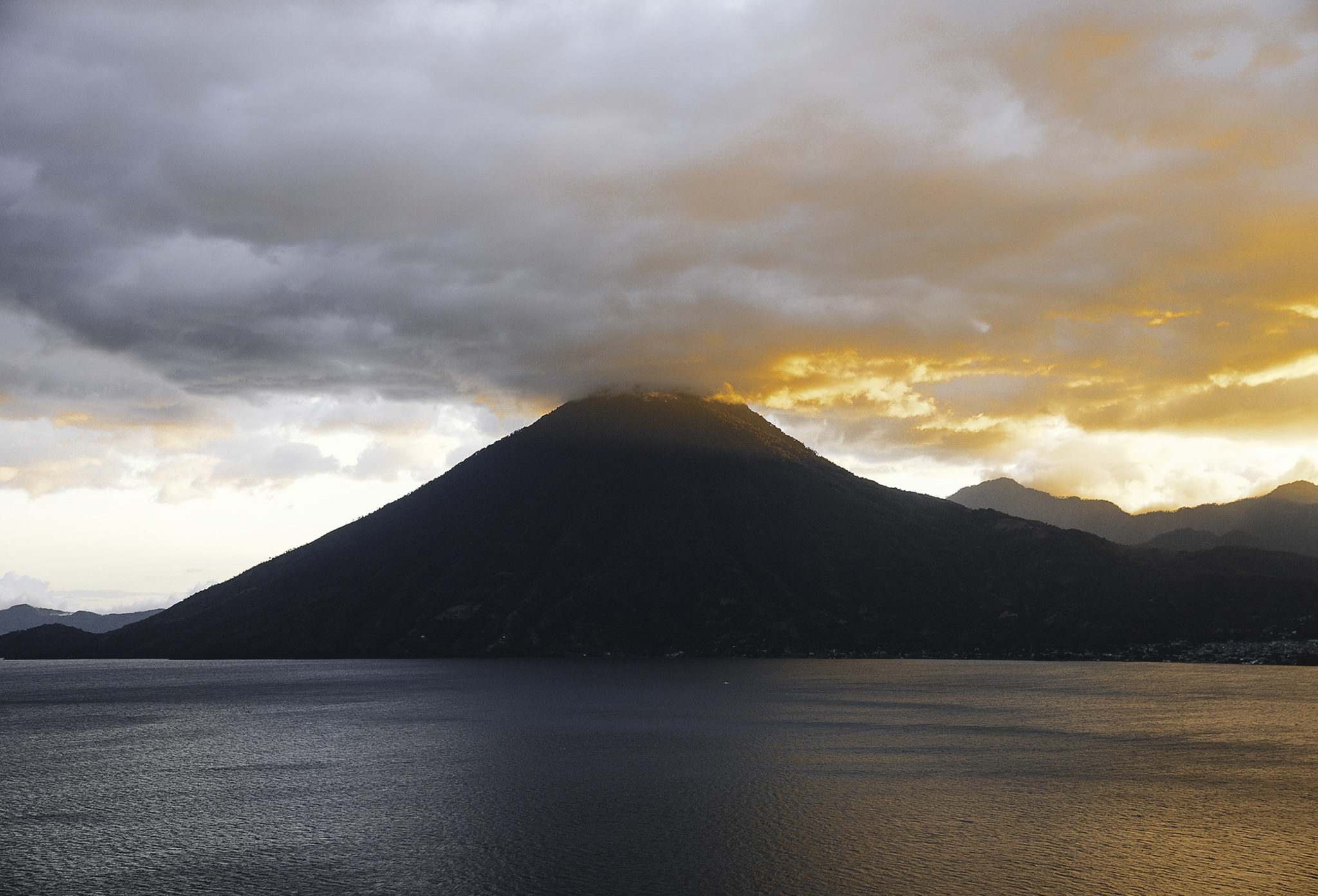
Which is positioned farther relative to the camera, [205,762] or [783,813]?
[205,762]

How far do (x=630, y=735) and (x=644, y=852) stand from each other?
74.5 metres

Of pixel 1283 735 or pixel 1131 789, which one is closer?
pixel 1131 789

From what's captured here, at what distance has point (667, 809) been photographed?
3472 inches

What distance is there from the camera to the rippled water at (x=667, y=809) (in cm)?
6562

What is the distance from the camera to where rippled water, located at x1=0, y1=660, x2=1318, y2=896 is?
65.6 meters

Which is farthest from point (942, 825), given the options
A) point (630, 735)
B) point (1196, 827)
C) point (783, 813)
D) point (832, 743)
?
point (630, 735)

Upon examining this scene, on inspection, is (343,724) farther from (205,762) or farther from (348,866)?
(348,866)

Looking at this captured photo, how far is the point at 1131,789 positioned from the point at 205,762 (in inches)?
4105

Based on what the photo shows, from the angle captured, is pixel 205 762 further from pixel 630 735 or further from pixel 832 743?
pixel 832 743

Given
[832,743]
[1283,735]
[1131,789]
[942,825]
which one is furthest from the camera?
[1283,735]

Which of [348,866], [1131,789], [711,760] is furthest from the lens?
[711,760]

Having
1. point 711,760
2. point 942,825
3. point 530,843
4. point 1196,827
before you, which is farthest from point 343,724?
point 1196,827

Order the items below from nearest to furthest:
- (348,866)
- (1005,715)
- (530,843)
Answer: (348,866)
(530,843)
(1005,715)

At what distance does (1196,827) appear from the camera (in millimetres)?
80125
